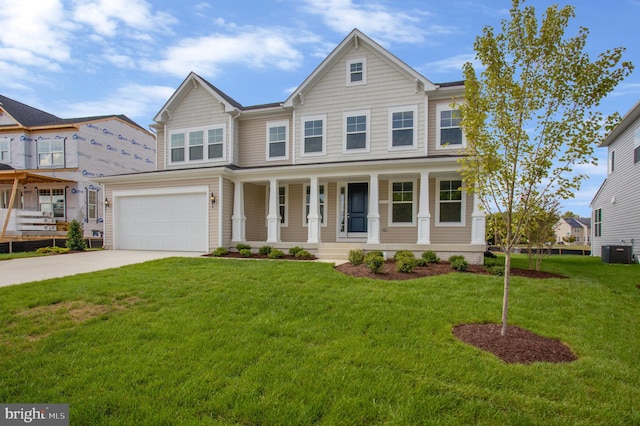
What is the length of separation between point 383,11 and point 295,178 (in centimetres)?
598

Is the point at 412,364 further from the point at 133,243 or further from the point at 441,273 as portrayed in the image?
the point at 133,243

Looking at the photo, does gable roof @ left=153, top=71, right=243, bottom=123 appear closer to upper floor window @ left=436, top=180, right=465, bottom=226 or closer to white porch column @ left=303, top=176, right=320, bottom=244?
white porch column @ left=303, top=176, right=320, bottom=244

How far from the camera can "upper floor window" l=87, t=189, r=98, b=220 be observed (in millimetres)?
19859

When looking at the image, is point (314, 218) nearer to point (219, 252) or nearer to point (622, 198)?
point (219, 252)

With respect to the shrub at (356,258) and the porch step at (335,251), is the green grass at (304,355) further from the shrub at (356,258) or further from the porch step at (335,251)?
the porch step at (335,251)

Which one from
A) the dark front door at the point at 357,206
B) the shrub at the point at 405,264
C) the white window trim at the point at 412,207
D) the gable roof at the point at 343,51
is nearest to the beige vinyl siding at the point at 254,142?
the gable roof at the point at 343,51

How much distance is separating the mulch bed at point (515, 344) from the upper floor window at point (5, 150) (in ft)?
87.9

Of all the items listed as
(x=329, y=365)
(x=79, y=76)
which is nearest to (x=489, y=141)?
(x=329, y=365)

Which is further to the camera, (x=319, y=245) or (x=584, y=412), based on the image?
(x=319, y=245)

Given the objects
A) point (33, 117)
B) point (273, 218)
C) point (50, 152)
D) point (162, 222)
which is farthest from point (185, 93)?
point (33, 117)

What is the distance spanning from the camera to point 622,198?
15430 millimetres

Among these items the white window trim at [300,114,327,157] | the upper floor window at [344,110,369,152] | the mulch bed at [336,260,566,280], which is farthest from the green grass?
the white window trim at [300,114,327,157]

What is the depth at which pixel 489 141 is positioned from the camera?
4.25 meters

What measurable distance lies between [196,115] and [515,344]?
560 inches
